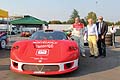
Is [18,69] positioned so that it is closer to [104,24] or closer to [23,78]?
[23,78]

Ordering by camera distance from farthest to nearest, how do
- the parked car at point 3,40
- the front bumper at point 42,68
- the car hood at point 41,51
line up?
the parked car at point 3,40 < the car hood at point 41,51 < the front bumper at point 42,68

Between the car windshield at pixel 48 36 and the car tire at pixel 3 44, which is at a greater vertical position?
the car windshield at pixel 48 36

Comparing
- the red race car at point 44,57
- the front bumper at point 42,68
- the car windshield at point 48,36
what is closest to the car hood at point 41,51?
the red race car at point 44,57

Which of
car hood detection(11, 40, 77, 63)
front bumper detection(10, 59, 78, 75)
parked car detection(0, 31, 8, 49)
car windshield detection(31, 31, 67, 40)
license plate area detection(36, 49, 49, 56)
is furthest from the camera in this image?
parked car detection(0, 31, 8, 49)

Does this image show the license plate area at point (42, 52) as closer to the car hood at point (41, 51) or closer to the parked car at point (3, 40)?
the car hood at point (41, 51)

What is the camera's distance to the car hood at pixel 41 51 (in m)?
6.14

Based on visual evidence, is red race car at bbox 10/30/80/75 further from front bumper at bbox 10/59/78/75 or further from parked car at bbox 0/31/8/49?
parked car at bbox 0/31/8/49

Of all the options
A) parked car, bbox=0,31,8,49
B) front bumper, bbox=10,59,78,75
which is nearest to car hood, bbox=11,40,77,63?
front bumper, bbox=10,59,78,75

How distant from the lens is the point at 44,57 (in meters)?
6.18

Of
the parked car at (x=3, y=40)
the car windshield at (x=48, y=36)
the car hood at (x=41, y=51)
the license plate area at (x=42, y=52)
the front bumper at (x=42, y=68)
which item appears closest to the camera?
the front bumper at (x=42, y=68)

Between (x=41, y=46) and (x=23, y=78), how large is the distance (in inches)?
43.5

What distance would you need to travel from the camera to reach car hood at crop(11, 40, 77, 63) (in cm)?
614

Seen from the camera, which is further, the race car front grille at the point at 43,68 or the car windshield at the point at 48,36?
the car windshield at the point at 48,36

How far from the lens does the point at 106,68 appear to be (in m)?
7.45
